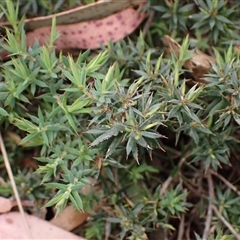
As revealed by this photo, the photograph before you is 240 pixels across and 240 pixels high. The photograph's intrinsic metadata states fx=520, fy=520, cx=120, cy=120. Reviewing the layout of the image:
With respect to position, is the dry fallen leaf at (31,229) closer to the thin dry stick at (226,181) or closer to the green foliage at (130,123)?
the green foliage at (130,123)

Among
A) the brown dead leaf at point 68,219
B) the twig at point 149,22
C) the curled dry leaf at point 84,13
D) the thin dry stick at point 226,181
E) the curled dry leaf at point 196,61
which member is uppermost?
the curled dry leaf at point 84,13

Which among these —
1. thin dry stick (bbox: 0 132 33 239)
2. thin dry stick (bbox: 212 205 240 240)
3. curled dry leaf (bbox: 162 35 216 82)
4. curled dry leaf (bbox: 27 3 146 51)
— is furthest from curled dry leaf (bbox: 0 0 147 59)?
thin dry stick (bbox: 212 205 240 240)

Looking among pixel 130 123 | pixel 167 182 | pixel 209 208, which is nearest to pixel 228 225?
pixel 209 208

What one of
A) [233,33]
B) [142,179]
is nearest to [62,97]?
[142,179]

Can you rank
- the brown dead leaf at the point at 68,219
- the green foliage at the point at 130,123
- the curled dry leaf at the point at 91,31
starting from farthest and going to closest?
the curled dry leaf at the point at 91,31, the brown dead leaf at the point at 68,219, the green foliage at the point at 130,123

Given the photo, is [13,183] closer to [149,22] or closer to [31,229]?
[31,229]

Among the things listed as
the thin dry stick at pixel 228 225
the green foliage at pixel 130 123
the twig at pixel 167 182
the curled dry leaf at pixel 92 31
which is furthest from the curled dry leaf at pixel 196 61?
the thin dry stick at pixel 228 225
